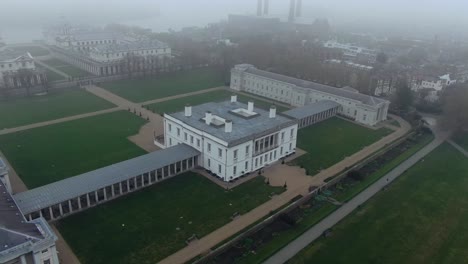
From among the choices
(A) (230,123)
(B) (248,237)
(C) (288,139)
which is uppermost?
(A) (230,123)

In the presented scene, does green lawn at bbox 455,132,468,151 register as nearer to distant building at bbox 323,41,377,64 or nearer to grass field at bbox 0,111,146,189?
grass field at bbox 0,111,146,189

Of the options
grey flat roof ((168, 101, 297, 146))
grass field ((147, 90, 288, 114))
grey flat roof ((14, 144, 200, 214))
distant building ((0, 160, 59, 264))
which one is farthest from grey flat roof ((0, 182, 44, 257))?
grass field ((147, 90, 288, 114))

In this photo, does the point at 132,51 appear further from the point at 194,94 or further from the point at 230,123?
the point at 230,123

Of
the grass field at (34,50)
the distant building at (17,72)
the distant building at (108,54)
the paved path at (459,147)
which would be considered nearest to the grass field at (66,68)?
the distant building at (108,54)

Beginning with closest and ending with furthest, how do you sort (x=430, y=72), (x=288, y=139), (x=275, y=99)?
(x=288, y=139), (x=275, y=99), (x=430, y=72)

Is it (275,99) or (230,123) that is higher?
(230,123)

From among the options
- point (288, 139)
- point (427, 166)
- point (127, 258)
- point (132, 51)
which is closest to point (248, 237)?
point (127, 258)

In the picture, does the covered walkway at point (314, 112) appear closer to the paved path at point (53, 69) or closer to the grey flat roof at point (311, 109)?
→ the grey flat roof at point (311, 109)
